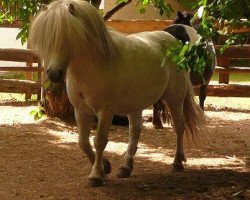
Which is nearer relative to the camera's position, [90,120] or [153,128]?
[90,120]

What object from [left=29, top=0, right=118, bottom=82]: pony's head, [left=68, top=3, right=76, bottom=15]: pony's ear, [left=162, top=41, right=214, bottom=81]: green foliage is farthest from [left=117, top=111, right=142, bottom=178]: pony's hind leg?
[left=162, top=41, right=214, bottom=81]: green foliage

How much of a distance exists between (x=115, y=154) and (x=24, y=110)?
12.1 ft

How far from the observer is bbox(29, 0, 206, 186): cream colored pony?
4238 mm

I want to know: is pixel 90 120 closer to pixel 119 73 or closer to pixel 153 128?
pixel 119 73

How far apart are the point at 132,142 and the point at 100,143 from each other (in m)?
0.73

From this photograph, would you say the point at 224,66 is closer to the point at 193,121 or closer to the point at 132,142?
the point at 193,121

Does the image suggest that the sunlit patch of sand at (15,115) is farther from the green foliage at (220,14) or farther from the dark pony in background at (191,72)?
the green foliage at (220,14)

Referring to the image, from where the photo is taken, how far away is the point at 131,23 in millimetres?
11133

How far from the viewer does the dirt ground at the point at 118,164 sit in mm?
4520

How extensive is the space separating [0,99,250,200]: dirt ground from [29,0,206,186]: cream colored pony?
316mm

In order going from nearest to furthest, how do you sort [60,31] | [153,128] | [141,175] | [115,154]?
[60,31] → [141,175] → [115,154] → [153,128]

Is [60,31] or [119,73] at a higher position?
[60,31]

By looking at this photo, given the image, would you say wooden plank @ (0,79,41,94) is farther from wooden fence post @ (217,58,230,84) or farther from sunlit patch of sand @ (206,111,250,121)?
wooden fence post @ (217,58,230,84)

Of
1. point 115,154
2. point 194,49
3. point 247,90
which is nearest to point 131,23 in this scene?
point 247,90
